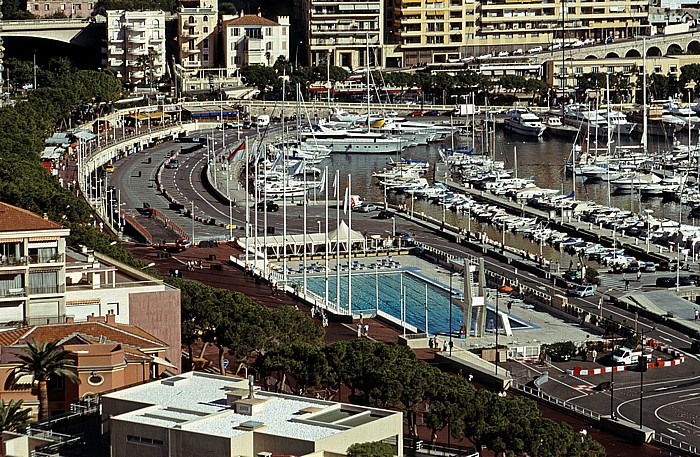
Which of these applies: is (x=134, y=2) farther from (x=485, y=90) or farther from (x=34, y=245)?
(x=34, y=245)

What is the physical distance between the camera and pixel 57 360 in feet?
127

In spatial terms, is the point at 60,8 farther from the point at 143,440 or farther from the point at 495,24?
the point at 143,440

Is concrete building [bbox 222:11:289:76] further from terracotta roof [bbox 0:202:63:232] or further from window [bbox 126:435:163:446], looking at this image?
window [bbox 126:435:163:446]

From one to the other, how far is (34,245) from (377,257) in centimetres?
3713

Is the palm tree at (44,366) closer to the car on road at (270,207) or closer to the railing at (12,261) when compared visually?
the railing at (12,261)

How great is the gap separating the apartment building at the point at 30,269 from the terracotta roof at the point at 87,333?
2.27 meters

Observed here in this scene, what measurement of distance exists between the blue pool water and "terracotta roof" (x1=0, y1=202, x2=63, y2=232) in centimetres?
2171

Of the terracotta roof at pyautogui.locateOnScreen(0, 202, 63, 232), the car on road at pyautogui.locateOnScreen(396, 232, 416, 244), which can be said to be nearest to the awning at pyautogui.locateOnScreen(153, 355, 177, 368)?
the terracotta roof at pyautogui.locateOnScreen(0, 202, 63, 232)

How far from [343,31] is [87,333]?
404 ft

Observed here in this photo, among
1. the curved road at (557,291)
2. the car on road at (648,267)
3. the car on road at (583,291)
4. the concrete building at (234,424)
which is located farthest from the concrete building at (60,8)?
the concrete building at (234,424)

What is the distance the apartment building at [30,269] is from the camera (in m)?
44.5

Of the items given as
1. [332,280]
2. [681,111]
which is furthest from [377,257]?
[681,111]

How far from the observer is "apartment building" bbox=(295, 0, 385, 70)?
16262cm

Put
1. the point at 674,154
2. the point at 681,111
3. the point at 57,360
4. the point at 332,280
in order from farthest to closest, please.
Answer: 1. the point at 681,111
2. the point at 674,154
3. the point at 332,280
4. the point at 57,360
